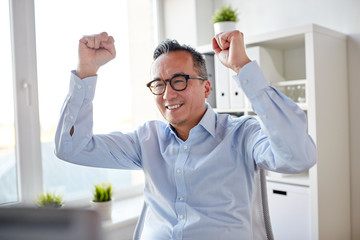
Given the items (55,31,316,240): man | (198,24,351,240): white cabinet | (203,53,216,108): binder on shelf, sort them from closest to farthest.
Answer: (55,31,316,240): man, (198,24,351,240): white cabinet, (203,53,216,108): binder on shelf

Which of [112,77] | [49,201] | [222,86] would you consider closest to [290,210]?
[222,86]

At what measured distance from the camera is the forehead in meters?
1.41

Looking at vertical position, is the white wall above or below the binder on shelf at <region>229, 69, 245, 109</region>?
above

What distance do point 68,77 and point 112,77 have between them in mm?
391

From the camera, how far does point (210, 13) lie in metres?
2.95

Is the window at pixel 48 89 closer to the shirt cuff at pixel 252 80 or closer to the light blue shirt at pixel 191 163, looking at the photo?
the light blue shirt at pixel 191 163

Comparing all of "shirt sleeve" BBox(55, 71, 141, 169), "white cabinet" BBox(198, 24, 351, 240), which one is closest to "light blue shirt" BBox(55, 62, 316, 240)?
"shirt sleeve" BBox(55, 71, 141, 169)

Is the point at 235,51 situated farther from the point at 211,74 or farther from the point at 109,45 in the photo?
the point at 211,74

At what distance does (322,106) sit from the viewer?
6.55ft

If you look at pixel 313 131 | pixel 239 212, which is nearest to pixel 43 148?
pixel 239 212

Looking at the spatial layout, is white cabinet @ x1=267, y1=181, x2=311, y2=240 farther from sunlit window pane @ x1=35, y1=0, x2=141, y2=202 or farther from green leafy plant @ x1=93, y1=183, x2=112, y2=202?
sunlit window pane @ x1=35, y1=0, x2=141, y2=202

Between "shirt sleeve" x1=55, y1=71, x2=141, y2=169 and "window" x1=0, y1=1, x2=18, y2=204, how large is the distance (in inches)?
35.2

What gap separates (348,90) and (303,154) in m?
1.45

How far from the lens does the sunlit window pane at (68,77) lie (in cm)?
225
